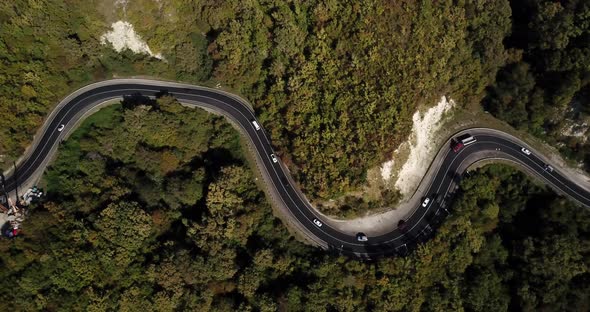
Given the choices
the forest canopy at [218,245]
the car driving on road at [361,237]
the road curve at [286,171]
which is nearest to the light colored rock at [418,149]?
the road curve at [286,171]

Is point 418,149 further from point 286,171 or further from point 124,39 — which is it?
point 124,39

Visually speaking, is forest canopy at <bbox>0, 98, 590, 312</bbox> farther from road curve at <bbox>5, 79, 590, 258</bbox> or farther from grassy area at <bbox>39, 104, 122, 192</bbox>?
road curve at <bbox>5, 79, 590, 258</bbox>

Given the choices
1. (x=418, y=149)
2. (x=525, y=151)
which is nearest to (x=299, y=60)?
(x=418, y=149)

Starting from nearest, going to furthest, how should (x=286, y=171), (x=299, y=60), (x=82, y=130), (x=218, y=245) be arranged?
(x=218, y=245) → (x=299, y=60) → (x=286, y=171) → (x=82, y=130)

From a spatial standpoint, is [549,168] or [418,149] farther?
[549,168]

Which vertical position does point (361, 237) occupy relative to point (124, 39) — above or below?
below

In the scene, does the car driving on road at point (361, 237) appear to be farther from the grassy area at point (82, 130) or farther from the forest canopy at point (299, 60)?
the grassy area at point (82, 130)

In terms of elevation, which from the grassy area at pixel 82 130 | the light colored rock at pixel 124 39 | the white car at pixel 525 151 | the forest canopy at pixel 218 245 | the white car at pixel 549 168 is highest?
the light colored rock at pixel 124 39

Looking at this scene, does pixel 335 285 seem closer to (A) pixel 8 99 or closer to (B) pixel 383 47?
(B) pixel 383 47

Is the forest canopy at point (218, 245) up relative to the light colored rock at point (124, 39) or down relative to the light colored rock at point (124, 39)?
down
